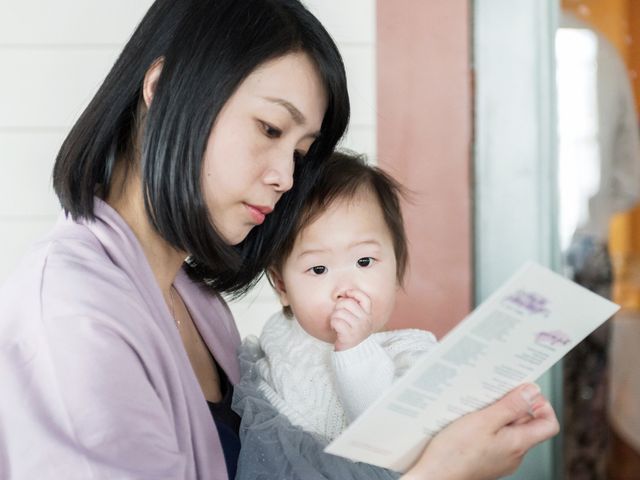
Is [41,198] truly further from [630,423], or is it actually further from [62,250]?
[630,423]

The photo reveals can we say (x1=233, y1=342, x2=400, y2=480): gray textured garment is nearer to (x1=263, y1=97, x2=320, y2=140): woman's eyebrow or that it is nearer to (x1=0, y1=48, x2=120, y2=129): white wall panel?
(x1=263, y1=97, x2=320, y2=140): woman's eyebrow

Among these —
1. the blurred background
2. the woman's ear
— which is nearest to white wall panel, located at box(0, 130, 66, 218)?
the blurred background

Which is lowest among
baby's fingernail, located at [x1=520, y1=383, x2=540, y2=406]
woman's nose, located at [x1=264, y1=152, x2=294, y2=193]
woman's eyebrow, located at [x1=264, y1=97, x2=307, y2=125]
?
baby's fingernail, located at [x1=520, y1=383, x2=540, y2=406]

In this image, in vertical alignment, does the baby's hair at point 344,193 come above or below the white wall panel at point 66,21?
below

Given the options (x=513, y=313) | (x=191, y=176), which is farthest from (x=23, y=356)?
A: (x=513, y=313)

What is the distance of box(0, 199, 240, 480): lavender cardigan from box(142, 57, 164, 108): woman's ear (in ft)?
0.74

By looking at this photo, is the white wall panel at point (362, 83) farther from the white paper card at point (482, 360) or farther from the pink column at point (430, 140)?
the white paper card at point (482, 360)

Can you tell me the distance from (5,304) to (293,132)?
488 millimetres

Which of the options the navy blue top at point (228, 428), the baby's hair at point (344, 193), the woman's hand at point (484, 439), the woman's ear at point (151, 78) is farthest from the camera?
the baby's hair at point (344, 193)

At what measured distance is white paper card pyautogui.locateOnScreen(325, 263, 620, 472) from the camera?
3.76 feet

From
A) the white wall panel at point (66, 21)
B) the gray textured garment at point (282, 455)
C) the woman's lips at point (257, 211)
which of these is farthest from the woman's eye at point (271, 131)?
the white wall panel at point (66, 21)

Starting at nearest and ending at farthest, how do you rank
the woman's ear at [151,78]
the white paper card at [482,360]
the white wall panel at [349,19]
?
the white paper card at [482,360] < the woman's ear at [151,78] < the white wall panel at [349,19]

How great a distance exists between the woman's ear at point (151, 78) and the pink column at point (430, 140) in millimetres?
1013

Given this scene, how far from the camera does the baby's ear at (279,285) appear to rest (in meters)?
1.70
